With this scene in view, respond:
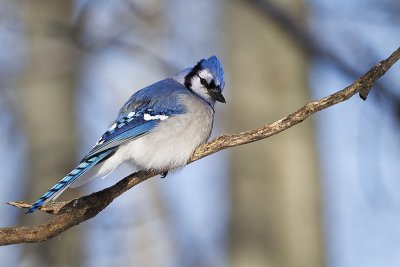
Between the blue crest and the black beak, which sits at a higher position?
the blue crest

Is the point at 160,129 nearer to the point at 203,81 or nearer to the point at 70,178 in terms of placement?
the point at 203,81

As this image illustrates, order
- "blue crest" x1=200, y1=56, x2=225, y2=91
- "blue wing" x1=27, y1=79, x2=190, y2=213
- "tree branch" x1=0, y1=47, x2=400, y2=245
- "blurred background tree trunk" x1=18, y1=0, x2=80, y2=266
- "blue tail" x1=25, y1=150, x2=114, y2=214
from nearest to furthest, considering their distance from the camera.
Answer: "tree branch" x1=0, y1=47, x2=400, y2=245 → "blue tail" x1=25, y1=150, x2=114, y2=214 → "blue wing" x1=27, y1=79, x2=190, y2=213 → "blue crest" x1=200, y1=56, x2=225, y2=91 → "blurred background tree trunk" x1=18, y1=0, x2=80, y2=266

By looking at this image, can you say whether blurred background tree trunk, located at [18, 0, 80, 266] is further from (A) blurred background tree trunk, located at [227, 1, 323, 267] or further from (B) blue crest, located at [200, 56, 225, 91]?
(B) blue crest, located at [200, 56, 225, 91]

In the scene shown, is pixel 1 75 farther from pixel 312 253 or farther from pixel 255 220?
pixel 312 253

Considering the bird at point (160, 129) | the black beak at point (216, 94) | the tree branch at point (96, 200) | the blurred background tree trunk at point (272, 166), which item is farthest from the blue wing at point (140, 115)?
the blurred background tree trunk at point (272, 166)

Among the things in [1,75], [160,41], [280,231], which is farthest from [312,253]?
[160,41]

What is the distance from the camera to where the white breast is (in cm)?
325

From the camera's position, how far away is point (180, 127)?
339cm

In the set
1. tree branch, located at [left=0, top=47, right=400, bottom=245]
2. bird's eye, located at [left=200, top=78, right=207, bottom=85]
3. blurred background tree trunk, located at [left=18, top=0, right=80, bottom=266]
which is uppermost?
blurred background tree trunk, located at [left=18, top=0, right=80, bottom=266]

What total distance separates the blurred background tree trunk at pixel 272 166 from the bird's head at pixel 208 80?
118 cm

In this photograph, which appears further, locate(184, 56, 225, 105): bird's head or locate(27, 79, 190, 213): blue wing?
locate(184, 56, 225, 105): bird's head

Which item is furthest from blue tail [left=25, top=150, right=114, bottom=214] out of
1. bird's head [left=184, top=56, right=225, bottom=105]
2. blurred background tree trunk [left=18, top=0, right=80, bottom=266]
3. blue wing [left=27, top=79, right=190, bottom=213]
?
blurred background tree trunk [left=18, top=0, right=80, bottom=266]

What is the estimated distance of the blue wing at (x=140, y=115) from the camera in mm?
3162

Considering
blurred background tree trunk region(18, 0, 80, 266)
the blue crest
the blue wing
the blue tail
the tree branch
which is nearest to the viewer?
the tree branch
